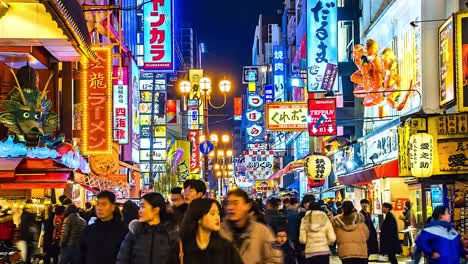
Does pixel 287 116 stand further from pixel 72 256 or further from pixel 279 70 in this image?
pixel 279 70

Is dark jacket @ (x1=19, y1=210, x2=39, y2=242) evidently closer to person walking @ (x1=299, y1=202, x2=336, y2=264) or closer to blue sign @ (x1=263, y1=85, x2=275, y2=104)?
person walking @ (x1=299, y1=202, x2=336, y2=264)

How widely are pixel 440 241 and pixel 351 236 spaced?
2.45 metres

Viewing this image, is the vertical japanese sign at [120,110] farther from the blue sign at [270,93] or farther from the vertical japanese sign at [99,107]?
the blue sign at [270,93]

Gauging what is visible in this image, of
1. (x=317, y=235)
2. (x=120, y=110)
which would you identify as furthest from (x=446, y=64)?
(x=120, y=110)

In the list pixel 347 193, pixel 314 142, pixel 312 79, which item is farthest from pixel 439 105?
pixel 314 142

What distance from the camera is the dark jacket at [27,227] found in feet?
59.8

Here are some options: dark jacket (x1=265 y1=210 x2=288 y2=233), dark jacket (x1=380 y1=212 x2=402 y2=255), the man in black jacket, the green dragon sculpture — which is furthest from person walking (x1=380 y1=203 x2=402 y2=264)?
the man in black jacket

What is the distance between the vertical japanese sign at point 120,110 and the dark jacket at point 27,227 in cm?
2099

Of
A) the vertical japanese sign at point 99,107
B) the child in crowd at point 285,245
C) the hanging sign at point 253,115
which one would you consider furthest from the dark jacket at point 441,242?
the hanging sign at point 253,115

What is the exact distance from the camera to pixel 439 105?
24.7 meters

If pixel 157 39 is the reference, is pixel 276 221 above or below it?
below

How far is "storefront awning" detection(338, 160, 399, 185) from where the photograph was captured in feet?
85.9

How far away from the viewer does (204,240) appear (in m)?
6.58

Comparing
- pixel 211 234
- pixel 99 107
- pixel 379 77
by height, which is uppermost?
pixel 379 77
